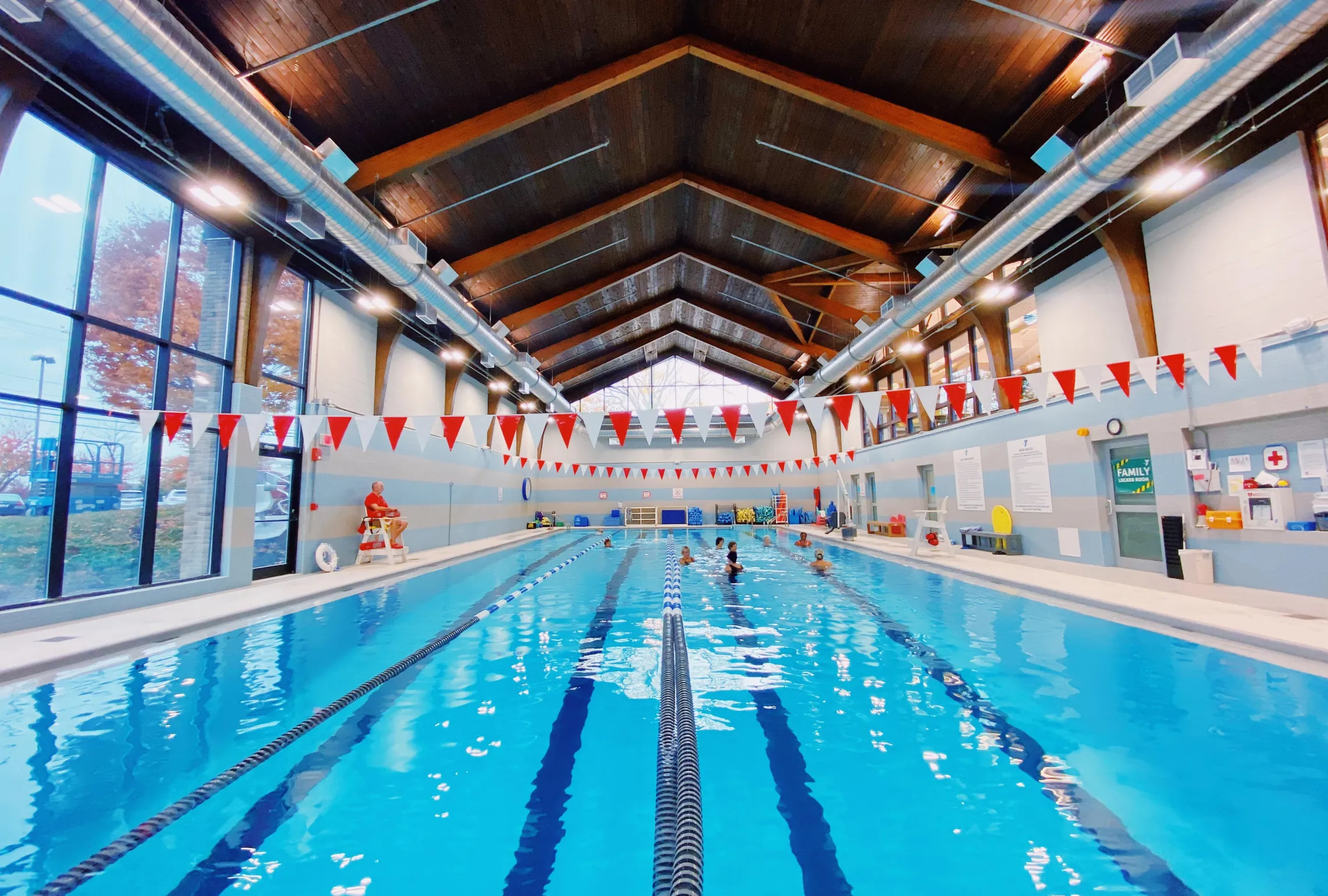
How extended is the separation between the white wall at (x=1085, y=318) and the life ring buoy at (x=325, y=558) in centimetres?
1110

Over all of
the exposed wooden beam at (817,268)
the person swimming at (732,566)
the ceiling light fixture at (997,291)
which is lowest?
the person swimming at (732,566)

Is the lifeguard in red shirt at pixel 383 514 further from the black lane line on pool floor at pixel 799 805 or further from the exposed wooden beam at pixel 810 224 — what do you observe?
the black lane line on pool floor at pixel 799 805

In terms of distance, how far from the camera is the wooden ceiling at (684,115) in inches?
199

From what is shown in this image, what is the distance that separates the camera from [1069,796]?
2.15m

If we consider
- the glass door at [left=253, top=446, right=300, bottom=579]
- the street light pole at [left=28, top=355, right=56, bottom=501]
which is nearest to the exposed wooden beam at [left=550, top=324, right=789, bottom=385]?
the glass door at [left=253, top=446, right=300, bottom=579]

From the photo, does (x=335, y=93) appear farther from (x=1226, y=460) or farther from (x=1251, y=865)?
(x=1226, y=460)

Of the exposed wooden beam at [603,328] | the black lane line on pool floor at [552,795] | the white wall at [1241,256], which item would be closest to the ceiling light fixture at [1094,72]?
the white wall at [1241,256]

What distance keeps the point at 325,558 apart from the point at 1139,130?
1049 centimetres

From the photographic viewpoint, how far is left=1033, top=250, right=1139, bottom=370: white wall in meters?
6.74

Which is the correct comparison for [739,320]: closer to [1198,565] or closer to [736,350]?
[736,350]

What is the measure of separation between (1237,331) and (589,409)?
53.9 ft

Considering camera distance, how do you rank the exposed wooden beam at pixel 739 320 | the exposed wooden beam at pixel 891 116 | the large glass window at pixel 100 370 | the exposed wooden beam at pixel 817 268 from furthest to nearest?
1. the exposed wooden beam at pixel 739 320
2. the exposed wooden beam at pixel 817 268
3. the exposed wooden beam at pixel 891 116
4. the large glass window at pixel 100 370

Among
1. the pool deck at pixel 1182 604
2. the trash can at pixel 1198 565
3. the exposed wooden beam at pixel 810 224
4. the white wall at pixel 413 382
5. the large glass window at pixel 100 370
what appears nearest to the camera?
the pool deck at pixel 1182 604

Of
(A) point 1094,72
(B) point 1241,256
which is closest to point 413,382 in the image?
(A) point 1094,72
